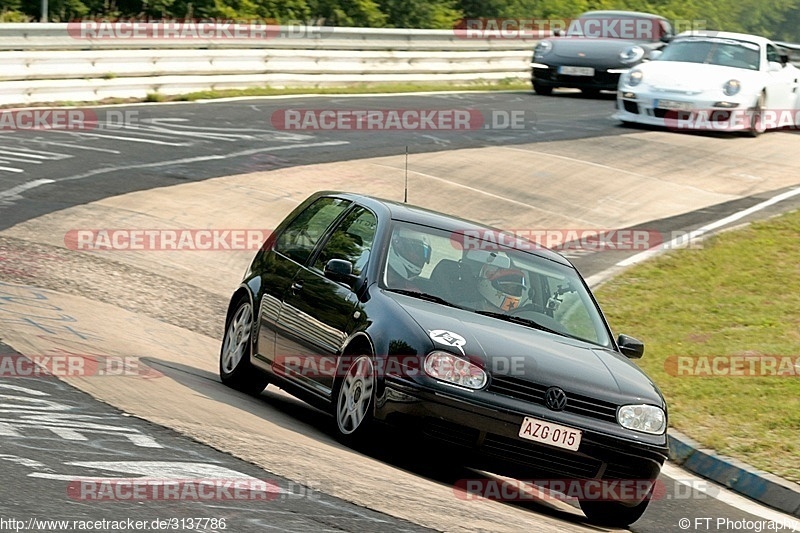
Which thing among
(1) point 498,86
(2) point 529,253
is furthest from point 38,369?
(1) point 498,86

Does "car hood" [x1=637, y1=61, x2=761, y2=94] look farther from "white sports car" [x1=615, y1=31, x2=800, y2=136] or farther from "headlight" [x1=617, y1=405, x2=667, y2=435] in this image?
"headlight" [x1=617, y1=405, x2=667, y2=435]

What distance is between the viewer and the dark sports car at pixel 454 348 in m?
7.42

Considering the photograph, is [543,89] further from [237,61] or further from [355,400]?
[355,400]

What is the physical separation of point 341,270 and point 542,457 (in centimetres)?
171

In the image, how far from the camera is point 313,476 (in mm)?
6641

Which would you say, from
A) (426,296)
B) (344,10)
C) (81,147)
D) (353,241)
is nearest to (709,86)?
(81,147)

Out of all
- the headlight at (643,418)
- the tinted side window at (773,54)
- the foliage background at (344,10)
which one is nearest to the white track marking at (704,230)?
the tinted side window at (773,54)

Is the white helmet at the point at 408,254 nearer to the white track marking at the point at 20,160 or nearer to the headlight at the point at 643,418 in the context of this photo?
the headlight at the point at 643,418

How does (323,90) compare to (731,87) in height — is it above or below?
below

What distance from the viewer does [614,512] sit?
7.70 m

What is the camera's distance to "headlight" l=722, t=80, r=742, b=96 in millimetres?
23609

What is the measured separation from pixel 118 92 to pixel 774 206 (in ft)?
35.7

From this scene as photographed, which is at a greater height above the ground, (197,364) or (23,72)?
(23,72)

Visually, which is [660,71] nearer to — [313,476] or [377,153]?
[377,153]
